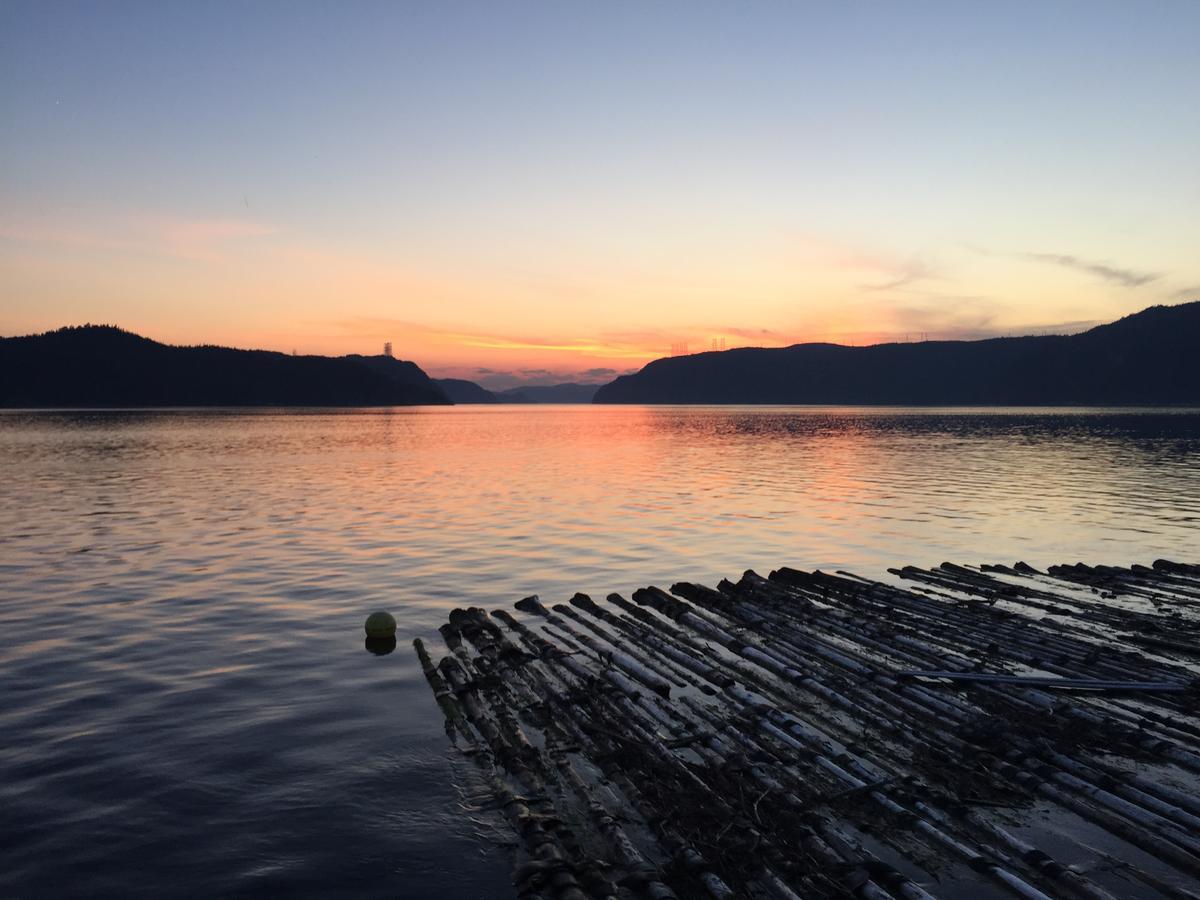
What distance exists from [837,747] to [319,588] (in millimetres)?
18032

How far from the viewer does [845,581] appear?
21312mm

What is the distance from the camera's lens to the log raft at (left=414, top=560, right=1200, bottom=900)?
26.6 ft

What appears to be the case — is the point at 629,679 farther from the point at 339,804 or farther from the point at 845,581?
the point at 845,581

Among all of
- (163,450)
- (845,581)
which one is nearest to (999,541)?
(845,581)

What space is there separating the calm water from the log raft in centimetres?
138

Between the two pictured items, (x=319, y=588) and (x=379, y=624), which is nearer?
(x=379, y=624)

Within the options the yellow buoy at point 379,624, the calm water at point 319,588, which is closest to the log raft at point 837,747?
the calm water at point 319,588

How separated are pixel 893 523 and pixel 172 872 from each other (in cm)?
3419

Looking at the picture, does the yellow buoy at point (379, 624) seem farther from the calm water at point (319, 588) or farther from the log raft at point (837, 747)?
the log raft at point (837, 747)

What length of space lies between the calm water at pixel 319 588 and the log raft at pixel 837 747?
138cm

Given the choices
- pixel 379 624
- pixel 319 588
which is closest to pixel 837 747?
pixel 379 624

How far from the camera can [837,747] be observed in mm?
10992

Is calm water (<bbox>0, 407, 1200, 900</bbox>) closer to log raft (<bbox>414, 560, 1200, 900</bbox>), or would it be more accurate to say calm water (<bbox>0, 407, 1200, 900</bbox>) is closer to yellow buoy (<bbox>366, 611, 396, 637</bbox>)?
yellow buoy (<bbox>366, 611, 396, 637</bbox>)

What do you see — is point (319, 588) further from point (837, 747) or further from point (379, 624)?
point (837, 747)
